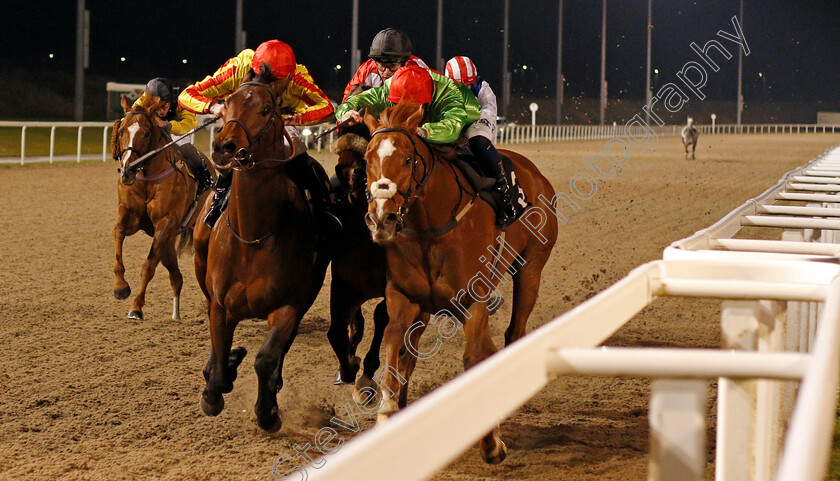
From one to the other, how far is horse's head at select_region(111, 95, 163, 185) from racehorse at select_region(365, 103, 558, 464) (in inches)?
122

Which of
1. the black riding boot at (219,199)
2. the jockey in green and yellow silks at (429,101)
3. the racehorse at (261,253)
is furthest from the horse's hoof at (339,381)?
the jockey in green and yellow silks at (429,101)

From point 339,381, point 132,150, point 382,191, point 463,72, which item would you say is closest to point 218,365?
point 339,381

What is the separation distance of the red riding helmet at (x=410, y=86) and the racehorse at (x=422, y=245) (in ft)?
0.53

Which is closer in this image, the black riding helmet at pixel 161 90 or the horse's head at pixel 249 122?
the horse's head at pixel 249 122

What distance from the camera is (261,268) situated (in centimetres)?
422

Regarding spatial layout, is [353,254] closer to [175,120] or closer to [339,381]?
[339,381]

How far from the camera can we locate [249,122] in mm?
4125

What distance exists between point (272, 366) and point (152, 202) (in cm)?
319

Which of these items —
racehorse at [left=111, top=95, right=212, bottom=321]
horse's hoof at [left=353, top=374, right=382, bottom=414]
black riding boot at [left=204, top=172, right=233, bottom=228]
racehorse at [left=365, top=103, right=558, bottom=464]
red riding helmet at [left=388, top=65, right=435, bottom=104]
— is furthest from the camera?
racehorse at [left=111, top=95, right=212, bottom=321]

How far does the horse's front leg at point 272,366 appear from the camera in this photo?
420cm

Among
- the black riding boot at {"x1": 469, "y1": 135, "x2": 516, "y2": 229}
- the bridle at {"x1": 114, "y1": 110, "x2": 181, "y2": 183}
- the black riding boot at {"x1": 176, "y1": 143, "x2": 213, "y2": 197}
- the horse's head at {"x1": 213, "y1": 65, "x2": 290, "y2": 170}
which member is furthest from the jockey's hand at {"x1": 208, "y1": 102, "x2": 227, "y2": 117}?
the black riding boot at {"x1": 176, "y1": 143, "x2": 213, "y2": 197}

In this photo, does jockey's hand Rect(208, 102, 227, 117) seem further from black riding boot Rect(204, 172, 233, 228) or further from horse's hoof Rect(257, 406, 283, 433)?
horse's hoof Rect(257, 406, 283, 433)

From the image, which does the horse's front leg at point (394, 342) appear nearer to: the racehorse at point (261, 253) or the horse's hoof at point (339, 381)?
the racehorse at point (261, 253)

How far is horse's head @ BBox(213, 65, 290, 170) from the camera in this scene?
3996mm
